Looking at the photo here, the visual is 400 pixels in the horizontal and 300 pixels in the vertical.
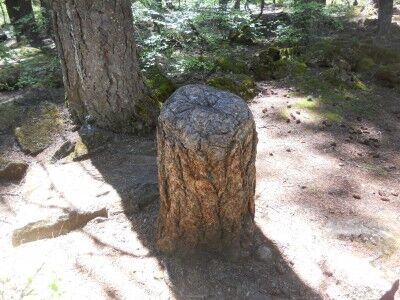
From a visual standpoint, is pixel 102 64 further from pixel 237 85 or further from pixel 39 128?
pixel 237 85

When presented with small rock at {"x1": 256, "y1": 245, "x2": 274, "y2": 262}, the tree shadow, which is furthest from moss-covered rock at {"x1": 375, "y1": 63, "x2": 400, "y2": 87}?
small rock at {"x1": 256, "y1": 245, "x2": 274, "y2": 262}

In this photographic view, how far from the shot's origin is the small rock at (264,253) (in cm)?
318

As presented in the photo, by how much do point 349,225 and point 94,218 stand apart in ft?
8.52

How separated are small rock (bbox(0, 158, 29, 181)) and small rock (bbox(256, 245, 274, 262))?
3.66m

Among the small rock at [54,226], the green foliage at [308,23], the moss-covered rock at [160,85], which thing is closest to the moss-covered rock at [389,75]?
the green foliage at [308,23]

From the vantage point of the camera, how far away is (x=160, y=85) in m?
6.43

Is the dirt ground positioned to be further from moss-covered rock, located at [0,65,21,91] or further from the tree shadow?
moss-covered rock, located at [0,65,21,91]

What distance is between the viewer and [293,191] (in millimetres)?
4242

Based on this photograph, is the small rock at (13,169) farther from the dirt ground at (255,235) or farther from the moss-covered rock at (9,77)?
the moss-covered rock at (9,77)

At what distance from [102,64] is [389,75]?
590 cm

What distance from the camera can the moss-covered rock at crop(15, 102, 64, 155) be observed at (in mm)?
5516

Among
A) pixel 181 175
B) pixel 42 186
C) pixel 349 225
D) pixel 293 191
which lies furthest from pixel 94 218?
pixel 349 225

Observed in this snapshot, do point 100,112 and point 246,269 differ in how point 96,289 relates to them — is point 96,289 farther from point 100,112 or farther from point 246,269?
point 100,112

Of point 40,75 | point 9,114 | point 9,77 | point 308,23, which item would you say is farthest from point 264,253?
point 308,23
